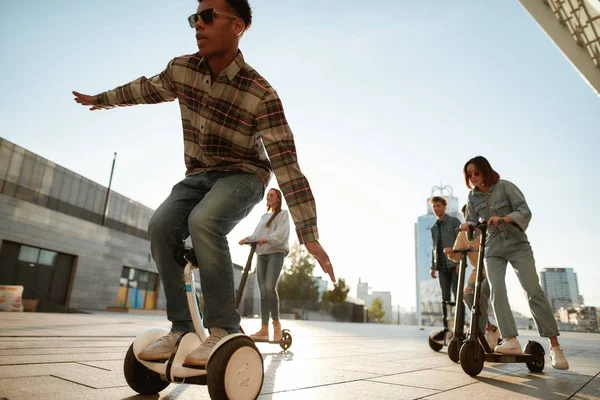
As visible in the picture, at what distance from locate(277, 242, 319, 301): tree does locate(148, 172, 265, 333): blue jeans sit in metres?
39.8

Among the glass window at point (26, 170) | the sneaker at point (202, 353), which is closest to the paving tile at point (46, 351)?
the sneaker at point (202, 353)

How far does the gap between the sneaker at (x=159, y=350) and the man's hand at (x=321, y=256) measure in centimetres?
82

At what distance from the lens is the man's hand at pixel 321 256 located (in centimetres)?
179

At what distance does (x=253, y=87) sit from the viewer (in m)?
2.15

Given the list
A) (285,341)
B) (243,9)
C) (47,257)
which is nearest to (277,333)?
(285,341)

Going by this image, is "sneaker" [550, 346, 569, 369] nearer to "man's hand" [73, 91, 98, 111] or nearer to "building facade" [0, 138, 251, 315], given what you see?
"man's hand" [73, 91, 98, 111]

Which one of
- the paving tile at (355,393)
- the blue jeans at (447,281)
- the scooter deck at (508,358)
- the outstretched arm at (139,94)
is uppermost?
the outstretched arm at (139,94)

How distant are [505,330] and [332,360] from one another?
1752 mm

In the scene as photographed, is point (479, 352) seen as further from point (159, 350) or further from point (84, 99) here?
point (84, 99)

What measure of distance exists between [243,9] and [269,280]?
4.12m

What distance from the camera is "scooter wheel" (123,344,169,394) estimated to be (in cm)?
197

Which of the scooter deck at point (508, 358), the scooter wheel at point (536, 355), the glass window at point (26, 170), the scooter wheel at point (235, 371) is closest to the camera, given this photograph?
the scooter wheel at point (235, 371)

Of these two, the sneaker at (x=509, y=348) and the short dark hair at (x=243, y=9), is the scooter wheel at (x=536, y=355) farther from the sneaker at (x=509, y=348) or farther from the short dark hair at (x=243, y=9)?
the short dark hair at (x=243, y=9)

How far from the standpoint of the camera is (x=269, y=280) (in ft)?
18.8
